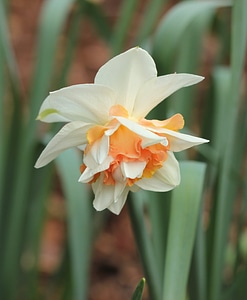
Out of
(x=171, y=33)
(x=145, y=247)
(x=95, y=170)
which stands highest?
(x=171, y=33)

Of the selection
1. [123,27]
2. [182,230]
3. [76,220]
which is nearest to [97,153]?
[182,230]

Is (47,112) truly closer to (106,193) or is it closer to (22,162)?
(106,193)

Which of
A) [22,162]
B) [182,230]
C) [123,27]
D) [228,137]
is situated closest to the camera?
[182,230]

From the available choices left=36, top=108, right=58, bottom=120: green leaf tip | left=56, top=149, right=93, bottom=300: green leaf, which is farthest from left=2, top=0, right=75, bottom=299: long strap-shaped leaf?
left=36, top=108, right=58, bottom=120: green leaf tip

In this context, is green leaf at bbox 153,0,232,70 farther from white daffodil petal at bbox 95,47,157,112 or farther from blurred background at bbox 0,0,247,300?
white daffodil petal at bbox 95,47,157,112

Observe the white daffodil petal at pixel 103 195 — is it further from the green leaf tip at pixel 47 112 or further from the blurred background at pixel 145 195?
the blurred background at pixel 145 195

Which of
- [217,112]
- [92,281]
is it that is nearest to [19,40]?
[92,281]

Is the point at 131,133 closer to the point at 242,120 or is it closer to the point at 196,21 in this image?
the point at 242,120
